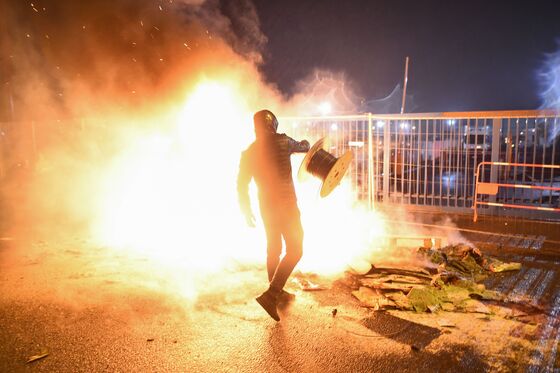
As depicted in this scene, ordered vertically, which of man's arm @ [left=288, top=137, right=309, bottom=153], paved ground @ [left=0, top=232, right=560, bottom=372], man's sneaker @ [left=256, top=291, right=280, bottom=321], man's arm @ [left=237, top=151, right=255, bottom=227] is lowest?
paved ground @ [left=0, top=232, right=560, bottom=372]

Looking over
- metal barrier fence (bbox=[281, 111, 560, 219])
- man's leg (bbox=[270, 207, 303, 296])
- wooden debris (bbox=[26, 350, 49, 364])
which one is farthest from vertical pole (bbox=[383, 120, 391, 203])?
wooden debris (bbox=[26, 350, 49, 364])

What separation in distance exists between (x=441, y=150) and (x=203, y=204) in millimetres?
5347

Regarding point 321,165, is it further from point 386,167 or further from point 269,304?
point 386,167

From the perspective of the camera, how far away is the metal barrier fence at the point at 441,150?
319 inches

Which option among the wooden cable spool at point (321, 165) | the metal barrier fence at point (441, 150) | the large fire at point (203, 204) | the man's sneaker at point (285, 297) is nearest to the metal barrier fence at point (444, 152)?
the metal barrier fence at point (441, 150)

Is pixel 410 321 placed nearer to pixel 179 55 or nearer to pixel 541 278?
pixel 541 278

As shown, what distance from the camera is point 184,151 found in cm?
928

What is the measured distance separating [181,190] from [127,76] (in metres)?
2.79

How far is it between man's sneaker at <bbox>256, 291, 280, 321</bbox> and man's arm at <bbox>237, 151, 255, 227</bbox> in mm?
824

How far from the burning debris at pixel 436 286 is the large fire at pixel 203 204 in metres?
0.59

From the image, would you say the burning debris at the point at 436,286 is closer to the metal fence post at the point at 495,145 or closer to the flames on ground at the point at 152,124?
the flames on ground at the point at 152,124

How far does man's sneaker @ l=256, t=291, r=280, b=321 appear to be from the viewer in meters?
3.79

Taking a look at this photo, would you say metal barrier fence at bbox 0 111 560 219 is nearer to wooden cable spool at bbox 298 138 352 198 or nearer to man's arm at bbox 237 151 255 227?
wooden cable spool at bbox 298 138 352 198

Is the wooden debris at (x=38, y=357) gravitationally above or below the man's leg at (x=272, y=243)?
below
